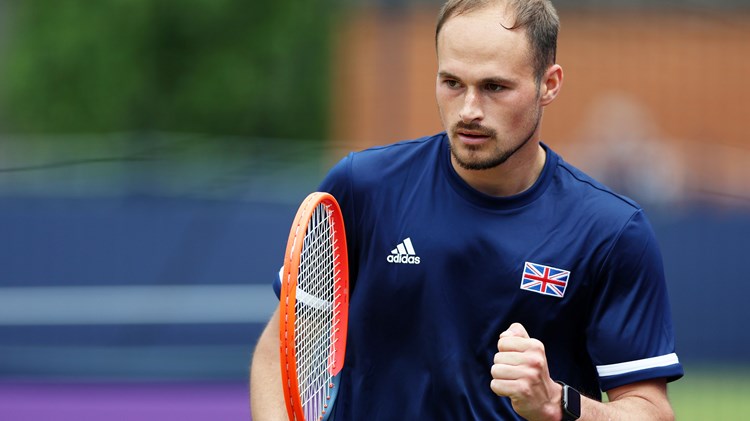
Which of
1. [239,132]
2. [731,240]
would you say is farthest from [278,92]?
[731,240]

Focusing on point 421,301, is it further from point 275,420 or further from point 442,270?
point 275,420

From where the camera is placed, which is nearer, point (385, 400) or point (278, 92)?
point (385, 400)

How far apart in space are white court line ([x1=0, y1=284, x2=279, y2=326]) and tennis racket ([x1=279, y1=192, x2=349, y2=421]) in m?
7.32

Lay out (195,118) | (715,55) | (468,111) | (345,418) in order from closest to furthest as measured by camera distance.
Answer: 1. (468,111)
2. (345,418)
3. (715,55)
4. (195,118)

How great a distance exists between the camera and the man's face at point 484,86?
363 cm

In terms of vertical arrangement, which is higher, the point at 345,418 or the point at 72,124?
the point at 345,418

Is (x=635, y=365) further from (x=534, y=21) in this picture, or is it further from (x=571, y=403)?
(x=534, y=21)

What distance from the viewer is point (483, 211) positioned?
383 cm

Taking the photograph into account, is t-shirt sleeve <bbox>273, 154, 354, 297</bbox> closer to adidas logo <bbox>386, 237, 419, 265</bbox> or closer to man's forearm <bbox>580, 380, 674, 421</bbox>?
adidas logo <bbox>386, 237, 419, 265</bbox>

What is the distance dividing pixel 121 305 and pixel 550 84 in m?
7.76

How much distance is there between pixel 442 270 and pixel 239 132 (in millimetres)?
18469

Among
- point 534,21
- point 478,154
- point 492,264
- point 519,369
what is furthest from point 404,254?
point 534,21

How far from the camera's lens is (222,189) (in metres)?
11.5

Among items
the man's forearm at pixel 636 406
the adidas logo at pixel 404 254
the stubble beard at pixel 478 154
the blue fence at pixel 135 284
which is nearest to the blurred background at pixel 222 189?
the blue fence at pixel 135 284
